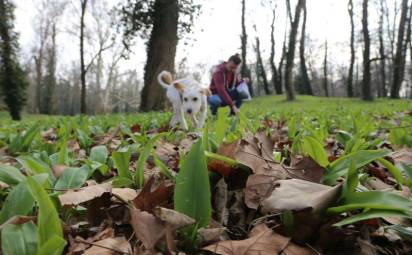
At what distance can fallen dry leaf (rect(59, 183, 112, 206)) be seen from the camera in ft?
3.18

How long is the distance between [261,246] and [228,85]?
7189mm

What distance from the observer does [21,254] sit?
72 centimetres

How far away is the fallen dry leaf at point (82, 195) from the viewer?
97cm

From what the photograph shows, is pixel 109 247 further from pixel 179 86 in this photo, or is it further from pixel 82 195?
pixel 179 86

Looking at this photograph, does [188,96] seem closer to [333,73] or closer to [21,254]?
[21,254]

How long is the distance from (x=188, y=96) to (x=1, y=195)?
11.8 ft

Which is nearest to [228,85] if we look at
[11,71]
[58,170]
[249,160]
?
[58,170]

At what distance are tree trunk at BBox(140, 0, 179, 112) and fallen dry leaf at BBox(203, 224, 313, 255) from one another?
37.7ft

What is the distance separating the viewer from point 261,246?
795 millimetres

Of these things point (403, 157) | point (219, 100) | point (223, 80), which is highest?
point (223, 80)

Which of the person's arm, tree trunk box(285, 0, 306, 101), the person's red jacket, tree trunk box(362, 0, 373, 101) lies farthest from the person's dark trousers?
tree trunk box(362, 0, 373, 101)

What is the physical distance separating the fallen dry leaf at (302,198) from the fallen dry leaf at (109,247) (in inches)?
13.0

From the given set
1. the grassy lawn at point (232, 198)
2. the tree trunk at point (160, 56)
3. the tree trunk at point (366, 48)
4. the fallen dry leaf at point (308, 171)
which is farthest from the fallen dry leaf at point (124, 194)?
the tree trunk at point (366, 48)

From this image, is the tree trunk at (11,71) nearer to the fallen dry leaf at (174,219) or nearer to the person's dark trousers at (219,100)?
the person's dark trousers at (219,100)
